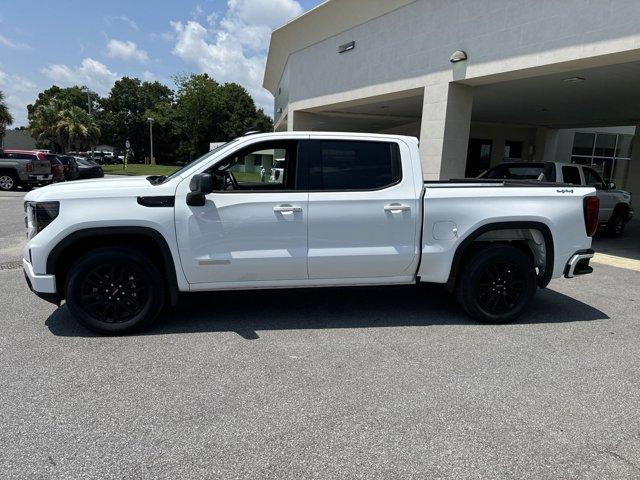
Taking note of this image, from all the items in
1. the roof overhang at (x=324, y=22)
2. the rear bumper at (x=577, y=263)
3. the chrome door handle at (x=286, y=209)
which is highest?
the roof overhang at (x=324, y=22)

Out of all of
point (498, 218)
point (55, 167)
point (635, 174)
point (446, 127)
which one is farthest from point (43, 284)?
point (635, 174)

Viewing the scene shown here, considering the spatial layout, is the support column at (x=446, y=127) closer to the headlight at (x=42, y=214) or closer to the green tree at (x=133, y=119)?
the headlight at (x=42, y=214)

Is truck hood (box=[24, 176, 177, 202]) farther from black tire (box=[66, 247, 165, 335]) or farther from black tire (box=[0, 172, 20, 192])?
black tire (box=[0, 172, 20, 192])

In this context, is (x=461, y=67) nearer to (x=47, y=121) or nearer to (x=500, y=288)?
(x=500, y=288)

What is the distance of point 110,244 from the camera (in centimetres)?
446

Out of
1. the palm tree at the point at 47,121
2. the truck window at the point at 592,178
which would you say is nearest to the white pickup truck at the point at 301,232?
the truck window at the point at 592,178

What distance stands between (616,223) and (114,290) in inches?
496

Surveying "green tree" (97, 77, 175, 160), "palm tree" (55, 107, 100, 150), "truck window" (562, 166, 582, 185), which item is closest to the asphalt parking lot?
"truck window" (562, 166, 582, 185)

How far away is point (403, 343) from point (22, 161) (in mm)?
20481

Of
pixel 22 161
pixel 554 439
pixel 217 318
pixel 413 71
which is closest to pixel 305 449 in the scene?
pixel 554 439

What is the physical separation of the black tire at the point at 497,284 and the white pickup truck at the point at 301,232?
0.01 metres

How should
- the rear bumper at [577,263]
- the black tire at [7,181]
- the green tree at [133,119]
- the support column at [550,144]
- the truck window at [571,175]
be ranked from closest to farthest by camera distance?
the rear bumper at [577,263] < the truck window at [571,175] < the black tire at [7,181] < the support column at [550,144] < the green tree at [133,119]

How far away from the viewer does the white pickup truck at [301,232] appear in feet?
14.2

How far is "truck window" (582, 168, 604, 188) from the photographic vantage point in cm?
1126
